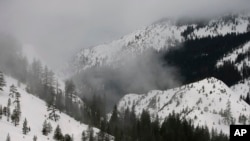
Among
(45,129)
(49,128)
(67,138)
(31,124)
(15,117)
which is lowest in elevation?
(67,138)

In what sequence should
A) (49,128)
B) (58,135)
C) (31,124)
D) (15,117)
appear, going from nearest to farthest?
(15,117) < (58,135) < (49,128) < (31,124)

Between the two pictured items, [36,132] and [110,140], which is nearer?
[36,132]

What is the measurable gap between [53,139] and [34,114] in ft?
74.7

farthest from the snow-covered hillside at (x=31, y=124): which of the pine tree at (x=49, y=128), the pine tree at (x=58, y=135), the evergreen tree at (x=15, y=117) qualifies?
the pine tree at (x=58, y=135)

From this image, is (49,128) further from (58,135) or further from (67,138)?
(67,138)

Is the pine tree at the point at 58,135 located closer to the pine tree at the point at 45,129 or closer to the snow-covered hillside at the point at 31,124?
the snow-covered hillside at the point at 31,124

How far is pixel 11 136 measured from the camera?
148m

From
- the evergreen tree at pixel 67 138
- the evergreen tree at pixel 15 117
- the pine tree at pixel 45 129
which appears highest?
the evergreen tree at pixel 15 117

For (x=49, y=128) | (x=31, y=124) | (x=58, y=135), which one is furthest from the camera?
(x=31, y=124)

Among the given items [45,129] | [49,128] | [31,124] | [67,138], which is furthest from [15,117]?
[67,138]

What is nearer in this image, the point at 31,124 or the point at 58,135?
the point at 58,135

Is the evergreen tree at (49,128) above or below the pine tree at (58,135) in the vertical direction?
above

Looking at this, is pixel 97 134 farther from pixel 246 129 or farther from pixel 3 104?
pixel 246 129

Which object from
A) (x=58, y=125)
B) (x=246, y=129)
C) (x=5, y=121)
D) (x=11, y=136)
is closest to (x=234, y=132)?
(x=246, y=129)
